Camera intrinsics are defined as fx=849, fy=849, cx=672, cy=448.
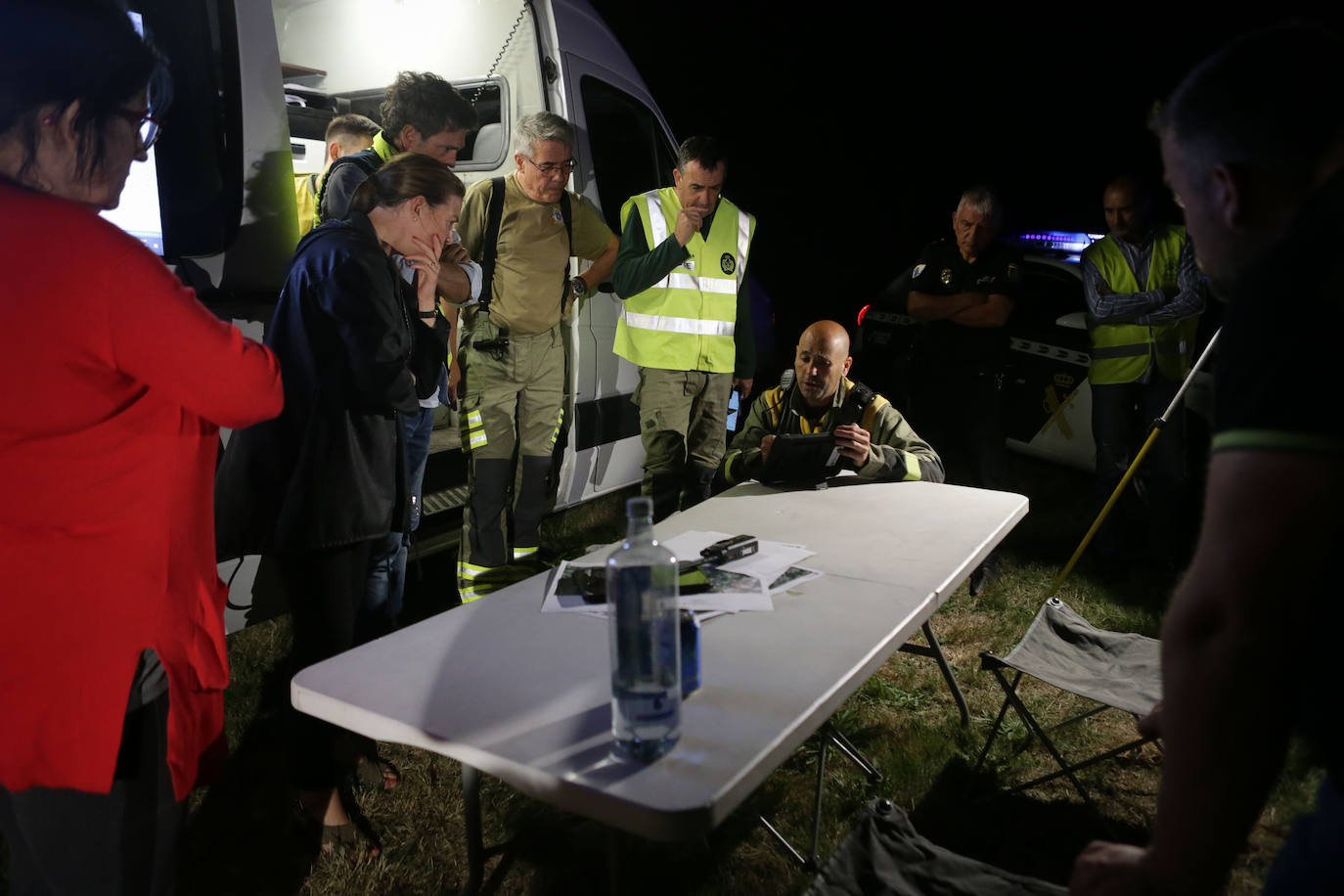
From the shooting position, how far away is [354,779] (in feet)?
8.64

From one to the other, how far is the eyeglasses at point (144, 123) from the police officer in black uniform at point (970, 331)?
3.62 m

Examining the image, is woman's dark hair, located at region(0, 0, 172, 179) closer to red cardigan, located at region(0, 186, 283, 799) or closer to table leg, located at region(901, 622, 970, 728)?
red cardigan, located at region(0, 186, 283, 799)

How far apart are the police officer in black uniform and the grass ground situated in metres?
1.27

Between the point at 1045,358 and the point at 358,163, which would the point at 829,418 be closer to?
the point at 358,163

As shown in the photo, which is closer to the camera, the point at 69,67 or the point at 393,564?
the point at 69,67

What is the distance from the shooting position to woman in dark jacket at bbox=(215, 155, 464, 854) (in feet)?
7.00

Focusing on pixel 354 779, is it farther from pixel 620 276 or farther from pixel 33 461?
pixel 620 276

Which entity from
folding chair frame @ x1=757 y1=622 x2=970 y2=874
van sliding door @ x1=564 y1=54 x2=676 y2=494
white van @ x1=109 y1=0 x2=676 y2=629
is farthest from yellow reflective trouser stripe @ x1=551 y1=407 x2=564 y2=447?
folding chair frame @ x1=757 y1=622 x2=970 y2=874

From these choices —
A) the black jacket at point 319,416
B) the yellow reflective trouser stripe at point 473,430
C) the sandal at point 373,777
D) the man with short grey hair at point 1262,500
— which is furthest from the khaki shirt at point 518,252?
the man with short grey hair at point 1262,500

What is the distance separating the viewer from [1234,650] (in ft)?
2.52

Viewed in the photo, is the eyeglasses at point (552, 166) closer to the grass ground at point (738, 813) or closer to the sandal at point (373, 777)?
the grass ground at point (738, 813)

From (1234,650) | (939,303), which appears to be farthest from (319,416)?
(939,303)

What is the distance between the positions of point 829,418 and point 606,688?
7.22ft

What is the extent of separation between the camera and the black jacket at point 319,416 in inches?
83.9
